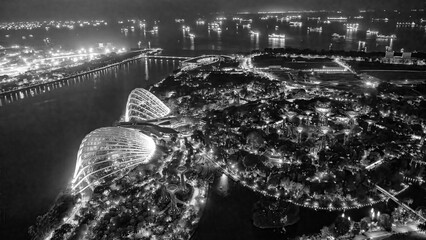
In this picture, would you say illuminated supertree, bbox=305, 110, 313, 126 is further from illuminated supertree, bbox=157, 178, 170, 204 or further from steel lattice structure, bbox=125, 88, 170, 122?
illuminated supertree, bbox=157, 178, 170, 204

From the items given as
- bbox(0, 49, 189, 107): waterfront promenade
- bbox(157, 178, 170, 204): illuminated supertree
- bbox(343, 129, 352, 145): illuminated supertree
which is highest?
bbox(0, 49, 189, 107): waterfront promenade

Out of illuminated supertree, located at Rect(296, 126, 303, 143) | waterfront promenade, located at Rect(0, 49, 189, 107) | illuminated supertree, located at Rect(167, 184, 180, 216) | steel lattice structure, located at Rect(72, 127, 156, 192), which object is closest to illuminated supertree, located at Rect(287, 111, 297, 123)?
illuminated supertree, located at Rect(296, 126, 303, 143)

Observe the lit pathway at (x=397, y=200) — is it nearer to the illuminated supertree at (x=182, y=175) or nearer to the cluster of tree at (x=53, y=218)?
the illuminated supertree at (x=182, y=175)

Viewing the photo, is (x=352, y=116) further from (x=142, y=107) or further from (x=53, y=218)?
(x=53, y=218)

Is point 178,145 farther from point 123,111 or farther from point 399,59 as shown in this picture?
point 399,59

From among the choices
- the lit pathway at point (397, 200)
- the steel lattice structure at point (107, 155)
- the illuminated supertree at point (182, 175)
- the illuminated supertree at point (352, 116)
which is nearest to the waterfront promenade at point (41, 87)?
the steel lattice structure at point (107, 155)

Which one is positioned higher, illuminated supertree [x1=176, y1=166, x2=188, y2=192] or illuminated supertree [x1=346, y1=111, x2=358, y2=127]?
illuminated supertree [x1=346, y1=111, x2=358, y2=127]

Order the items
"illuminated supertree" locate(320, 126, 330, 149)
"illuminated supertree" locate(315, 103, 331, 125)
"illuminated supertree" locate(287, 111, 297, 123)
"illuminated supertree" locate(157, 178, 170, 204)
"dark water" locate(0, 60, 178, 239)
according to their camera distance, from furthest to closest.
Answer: "illuminated supertree" locate(315, 103, 331, 125) → "illuminated supertree" locate(287, 111, 297, 123) → "illuminated supertree" locate(320, 126, 330, 149) → "dark water" locate(0, 60, 178, 239) → "illuminated supertree" locate(157, 178, 170, 204)

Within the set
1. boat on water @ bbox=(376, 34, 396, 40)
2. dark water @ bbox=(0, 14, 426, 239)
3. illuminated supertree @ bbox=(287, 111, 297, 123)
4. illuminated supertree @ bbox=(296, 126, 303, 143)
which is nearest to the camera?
dark water @ bbox=(0, 14, 426, 239)

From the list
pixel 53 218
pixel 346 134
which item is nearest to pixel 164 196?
pixel 53 218
